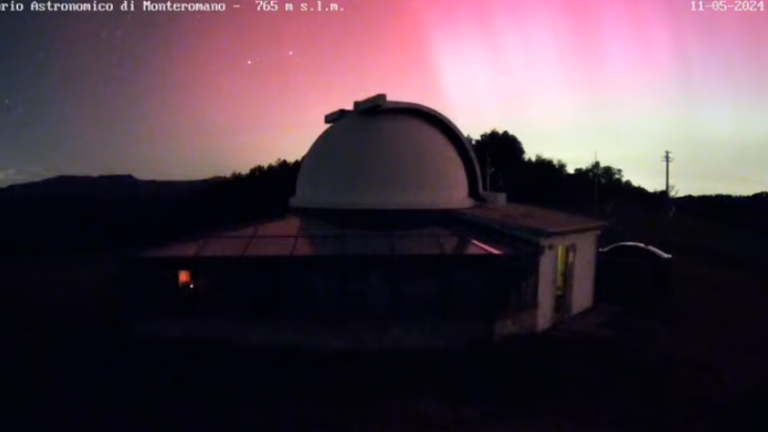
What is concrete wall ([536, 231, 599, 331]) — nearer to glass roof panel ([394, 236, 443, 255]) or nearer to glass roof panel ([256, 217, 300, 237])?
glass roof panel ([394, 236, 443, 255])

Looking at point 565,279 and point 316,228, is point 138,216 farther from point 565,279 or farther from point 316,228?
point 565,279

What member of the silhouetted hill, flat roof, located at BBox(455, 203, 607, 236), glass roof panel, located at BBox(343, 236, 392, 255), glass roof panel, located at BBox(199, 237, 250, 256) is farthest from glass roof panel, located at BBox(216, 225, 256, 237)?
the silhouetted hill

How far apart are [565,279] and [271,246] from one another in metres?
8.93

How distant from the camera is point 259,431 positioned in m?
9.98

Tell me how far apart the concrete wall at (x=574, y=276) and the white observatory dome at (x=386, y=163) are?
12.1ft

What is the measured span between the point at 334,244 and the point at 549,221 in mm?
7176

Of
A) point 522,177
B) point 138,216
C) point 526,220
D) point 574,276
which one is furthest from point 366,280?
point 522,177

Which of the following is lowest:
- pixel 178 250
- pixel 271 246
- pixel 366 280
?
pixel 366 280

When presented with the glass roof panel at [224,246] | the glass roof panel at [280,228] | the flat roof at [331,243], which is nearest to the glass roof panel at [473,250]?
the flat roof at [331,243]

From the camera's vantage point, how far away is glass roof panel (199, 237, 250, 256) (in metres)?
14.7

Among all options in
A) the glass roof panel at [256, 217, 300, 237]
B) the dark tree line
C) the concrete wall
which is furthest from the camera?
the dark tree line

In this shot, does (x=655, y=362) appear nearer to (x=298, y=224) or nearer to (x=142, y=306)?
(x=298, y=224)

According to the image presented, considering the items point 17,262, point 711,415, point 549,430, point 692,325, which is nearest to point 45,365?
point 549,430

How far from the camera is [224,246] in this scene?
15.4 meters
